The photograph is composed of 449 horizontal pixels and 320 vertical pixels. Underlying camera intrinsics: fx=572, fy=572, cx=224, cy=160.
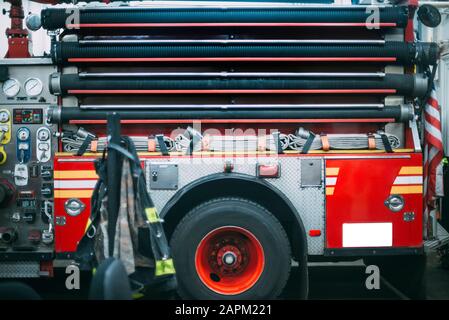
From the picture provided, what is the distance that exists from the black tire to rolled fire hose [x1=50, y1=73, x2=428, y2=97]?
152 cm

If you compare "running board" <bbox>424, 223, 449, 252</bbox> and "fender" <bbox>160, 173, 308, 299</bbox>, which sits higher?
"fender" <bbox>160, 173, 308, 299</bbox>

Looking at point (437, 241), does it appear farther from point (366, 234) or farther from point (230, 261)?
point (230, 261)

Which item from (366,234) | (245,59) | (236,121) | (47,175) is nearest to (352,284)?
(366,234)

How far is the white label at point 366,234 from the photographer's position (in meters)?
4.85

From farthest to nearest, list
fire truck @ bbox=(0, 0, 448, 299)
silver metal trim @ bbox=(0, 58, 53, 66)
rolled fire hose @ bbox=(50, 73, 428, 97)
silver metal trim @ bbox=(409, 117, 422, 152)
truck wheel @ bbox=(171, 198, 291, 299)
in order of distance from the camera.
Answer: silver metal trim @ bbox=(0, 58, 53, 66) → rolled fire hose @ bbox=(50, 73, 428, 97) → silver metal trim @ bbox=(409, 117, 422, 152) → fire truck @ bbox=(0, 0, 448, 299) → truck wheel @ bbox=(171, 198, 291, 299)

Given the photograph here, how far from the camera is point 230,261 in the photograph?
477 cm

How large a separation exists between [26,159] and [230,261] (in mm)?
2040

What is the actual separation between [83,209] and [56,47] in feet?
4.76

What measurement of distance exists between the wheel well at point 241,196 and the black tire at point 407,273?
113cm

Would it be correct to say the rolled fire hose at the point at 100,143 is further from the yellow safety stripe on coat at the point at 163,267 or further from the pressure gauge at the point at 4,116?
the yellow safety stripe on coat at the point at 163,267

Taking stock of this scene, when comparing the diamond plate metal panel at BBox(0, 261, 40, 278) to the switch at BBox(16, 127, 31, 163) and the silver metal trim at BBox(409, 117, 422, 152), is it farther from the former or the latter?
the silver metal trim at BBox(409, 117, 422, 152)

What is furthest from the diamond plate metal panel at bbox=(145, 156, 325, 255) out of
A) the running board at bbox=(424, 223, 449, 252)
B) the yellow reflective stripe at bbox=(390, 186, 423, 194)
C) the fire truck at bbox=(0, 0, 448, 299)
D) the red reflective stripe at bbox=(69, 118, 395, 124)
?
the running board at bbox=(424, 223, 449, 252)

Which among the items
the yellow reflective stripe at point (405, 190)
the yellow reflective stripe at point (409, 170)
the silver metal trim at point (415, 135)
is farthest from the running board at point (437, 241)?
the silver metal trim at point (415, 135)

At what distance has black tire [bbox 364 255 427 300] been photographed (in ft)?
16.8
